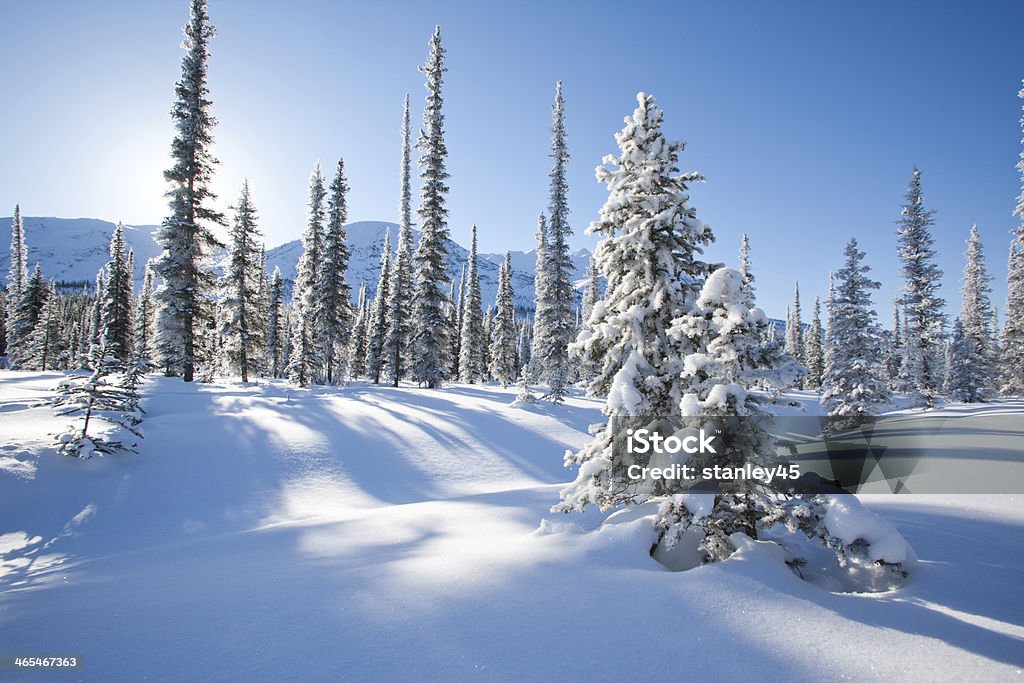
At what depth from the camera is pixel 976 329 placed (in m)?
38.2

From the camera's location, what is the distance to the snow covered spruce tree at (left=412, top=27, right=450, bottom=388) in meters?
28.0

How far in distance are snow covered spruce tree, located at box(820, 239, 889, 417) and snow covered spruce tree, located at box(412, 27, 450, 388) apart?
70.7 feet

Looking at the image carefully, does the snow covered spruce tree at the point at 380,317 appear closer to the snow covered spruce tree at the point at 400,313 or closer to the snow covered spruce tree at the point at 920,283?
the snow covered spruce tree at the point at 400,313

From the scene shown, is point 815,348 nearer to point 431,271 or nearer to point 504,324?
point 504,324

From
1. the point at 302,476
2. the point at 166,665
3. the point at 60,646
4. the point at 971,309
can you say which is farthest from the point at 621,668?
the point at 971,309

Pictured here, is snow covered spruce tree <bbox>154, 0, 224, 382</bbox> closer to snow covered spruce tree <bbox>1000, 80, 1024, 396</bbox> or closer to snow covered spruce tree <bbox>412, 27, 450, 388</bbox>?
snow covered spruce tree <bbox>412, 27, 450, 388</bbox>

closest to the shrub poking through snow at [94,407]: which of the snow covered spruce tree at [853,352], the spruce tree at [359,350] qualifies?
the snow covered spruce tree at [853,352]

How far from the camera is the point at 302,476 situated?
36.7 ft

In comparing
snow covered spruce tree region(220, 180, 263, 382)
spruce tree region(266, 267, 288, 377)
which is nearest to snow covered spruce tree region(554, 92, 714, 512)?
snow covered spruce tree region(220, 180, 263, 382)

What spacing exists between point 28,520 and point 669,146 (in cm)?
1295

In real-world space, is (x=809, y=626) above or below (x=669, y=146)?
below

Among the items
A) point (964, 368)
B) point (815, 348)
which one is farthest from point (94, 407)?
point (815, 348)

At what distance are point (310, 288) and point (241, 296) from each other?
8482 mm

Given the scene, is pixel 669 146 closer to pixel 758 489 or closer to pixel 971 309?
pixel 758 489
